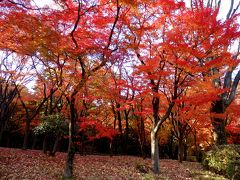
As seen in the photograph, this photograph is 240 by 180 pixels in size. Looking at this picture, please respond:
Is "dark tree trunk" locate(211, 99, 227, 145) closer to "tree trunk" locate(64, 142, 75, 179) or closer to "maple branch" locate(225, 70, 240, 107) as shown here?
"maple branch" locate(225, 70, 240, 107)

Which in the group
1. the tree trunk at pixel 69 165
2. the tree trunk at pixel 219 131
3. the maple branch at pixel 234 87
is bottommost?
the tree trunk at pixel 69 165

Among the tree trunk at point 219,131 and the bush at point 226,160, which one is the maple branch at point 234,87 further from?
the bush at point 226,160

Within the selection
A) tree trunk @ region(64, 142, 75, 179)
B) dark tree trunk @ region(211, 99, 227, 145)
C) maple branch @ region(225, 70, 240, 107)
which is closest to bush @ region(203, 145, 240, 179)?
dark tree trunk @ region(211, 99, 227, 145)

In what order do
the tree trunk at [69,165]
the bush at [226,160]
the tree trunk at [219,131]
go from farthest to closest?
the tree trunk at [219,131] < the bush at [226,160] < the tree trunk at [69,165]

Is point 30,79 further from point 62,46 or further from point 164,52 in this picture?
point 164,52

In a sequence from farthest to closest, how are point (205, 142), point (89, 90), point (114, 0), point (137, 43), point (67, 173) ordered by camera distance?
point (205, 142)
point (89, 90)
point (137, 43)
point (114, 0)
point (67, 173)

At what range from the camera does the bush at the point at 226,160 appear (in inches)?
471

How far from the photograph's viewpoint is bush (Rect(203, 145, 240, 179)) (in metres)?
12.0

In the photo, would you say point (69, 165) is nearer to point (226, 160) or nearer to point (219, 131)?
point (226, 160)

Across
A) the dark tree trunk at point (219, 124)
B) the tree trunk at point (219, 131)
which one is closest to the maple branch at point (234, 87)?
the dark tree trunk at point (219, 124)

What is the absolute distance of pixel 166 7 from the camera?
1189 centimetres

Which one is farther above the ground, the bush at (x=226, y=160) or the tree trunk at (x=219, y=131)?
the tree trunk at (x=219, y=131)

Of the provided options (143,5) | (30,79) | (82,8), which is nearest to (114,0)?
(82,8)

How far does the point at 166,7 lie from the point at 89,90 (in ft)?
23.6
